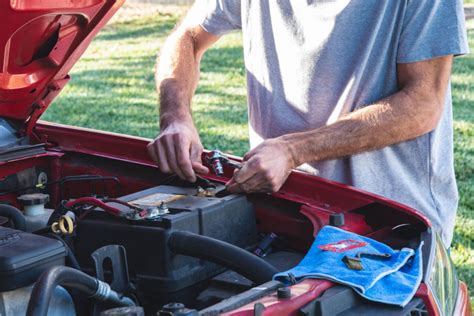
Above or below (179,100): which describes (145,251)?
below

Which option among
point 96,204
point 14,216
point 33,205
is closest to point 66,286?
point 96,204

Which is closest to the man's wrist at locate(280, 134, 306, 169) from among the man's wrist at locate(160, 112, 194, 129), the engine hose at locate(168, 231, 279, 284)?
the man's wrist at locate(160, 112, 194, 129)

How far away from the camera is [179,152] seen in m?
2.58

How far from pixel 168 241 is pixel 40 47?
81cm

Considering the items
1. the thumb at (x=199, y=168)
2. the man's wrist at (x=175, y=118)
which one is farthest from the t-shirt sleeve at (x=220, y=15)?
the thumb at (x=199, y=168)

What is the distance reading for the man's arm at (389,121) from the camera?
2.63 meters

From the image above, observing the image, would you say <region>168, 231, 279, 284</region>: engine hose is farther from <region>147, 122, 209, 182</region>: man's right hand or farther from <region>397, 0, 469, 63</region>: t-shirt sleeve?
<region>397, 0, 469, 63</region>: t-shirt sleeve

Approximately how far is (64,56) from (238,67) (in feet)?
21.3

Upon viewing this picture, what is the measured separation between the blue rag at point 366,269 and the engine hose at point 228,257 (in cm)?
5

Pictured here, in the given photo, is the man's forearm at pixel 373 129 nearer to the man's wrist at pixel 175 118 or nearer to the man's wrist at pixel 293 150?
the man's wrist at pixel 293 150

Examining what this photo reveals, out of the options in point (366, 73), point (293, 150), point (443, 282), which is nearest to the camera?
point (443, 282)

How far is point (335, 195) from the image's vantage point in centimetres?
248

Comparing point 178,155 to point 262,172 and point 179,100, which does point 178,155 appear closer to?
point 262,172

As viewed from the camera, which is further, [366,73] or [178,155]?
[366,73]
